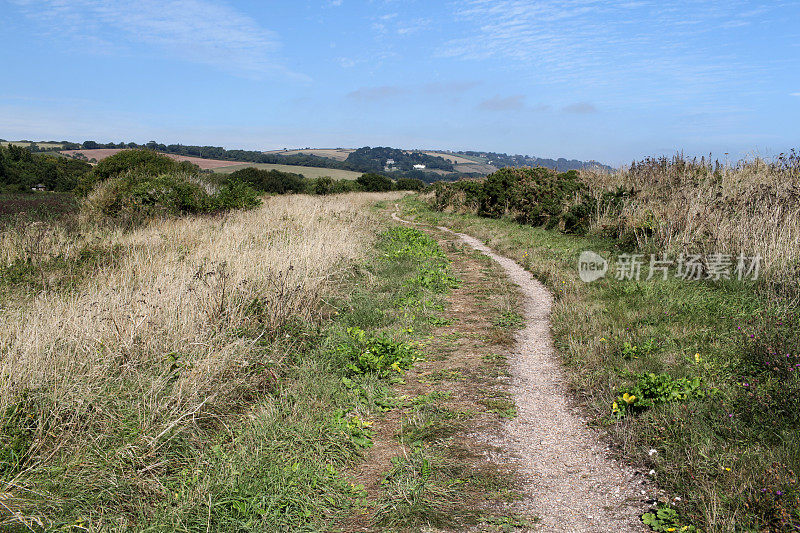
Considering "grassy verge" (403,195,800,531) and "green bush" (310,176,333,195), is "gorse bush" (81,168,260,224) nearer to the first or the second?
"grassy verge" (403,195,800,531)

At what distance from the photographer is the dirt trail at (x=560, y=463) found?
3162mm

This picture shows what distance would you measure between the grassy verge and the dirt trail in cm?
19

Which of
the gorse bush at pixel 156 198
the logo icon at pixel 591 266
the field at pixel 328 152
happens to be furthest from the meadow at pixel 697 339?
the field at pixel 328 152

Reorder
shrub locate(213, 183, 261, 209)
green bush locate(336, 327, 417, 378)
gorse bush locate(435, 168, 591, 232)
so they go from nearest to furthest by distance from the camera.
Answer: green bush locate(336, 327, 417, 378) < gorse bush locate(435, 168, 591, 232) < shrub locate(213, 183, 261, 209)

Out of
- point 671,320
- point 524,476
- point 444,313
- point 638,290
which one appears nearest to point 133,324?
point 524,476

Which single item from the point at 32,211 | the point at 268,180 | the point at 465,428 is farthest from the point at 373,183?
the point at 465,428

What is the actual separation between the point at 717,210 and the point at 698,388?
6.75 meters

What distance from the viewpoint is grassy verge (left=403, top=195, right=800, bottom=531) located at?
3023mm

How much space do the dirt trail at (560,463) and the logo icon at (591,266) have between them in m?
3.77

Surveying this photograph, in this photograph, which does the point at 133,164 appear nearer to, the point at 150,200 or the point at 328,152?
the point at 150,200

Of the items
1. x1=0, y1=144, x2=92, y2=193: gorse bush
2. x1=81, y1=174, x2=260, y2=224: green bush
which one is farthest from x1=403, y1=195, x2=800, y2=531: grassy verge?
x1=0, y1=144, x2=92, y2=193: gorse bush

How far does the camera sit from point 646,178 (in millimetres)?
14609

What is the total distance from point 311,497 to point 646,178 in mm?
14772

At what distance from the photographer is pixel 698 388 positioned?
442 cm
